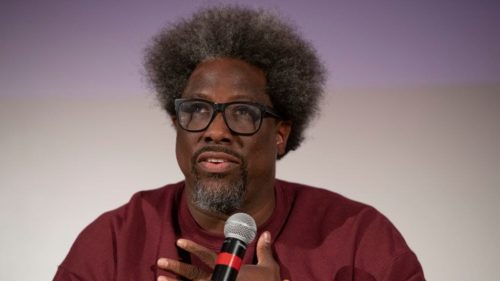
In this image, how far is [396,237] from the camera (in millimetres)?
1823

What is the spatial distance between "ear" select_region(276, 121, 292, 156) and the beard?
23 cm

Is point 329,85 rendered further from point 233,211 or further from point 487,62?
point 233,211

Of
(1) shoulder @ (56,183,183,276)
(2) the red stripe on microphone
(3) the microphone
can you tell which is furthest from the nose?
(2) the red stripe on microphone

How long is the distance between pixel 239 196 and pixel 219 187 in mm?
63

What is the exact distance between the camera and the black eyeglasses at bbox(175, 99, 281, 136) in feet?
5.54

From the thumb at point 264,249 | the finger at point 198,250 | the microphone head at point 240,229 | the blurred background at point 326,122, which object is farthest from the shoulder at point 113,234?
the microphone head at point 240,229

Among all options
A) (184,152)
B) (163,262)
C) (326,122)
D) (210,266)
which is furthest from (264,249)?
(326,122)

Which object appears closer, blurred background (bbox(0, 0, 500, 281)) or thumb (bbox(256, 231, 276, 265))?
thumb (bbox(256, 231, 276, 265))

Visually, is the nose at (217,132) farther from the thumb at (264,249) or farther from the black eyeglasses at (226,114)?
the thumb at (264,249)

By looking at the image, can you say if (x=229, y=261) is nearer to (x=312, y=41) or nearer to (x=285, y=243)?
(x=285, y=243)

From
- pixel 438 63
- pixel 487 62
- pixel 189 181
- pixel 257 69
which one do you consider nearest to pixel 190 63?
pixel 257 69

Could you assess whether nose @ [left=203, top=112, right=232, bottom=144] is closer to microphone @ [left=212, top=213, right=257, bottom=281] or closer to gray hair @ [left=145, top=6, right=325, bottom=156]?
gray hair @ [left=145, top=6, right=325, bottom=156]

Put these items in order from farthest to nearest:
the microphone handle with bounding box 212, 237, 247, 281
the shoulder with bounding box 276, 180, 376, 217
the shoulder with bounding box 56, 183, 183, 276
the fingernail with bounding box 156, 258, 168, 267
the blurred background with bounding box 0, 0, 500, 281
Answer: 1. the blurred background with bounding box 0, 0, 500, 281
2. the shoulder with bounding box 276, 180, 376, 217
3. the shoulder with bounding box 56, 183, 183, 276
4. the fingernail with bounding box 156, 258, 168, 267
5. the microphone handle with bounding box 212, 237, 247, 281

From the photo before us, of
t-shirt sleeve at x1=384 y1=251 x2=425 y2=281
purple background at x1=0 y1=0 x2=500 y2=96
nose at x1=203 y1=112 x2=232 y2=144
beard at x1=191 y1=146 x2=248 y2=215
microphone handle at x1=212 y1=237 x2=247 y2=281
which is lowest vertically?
t-shirt sleeve at x1=384 y1=251 x2=425 y2=281
